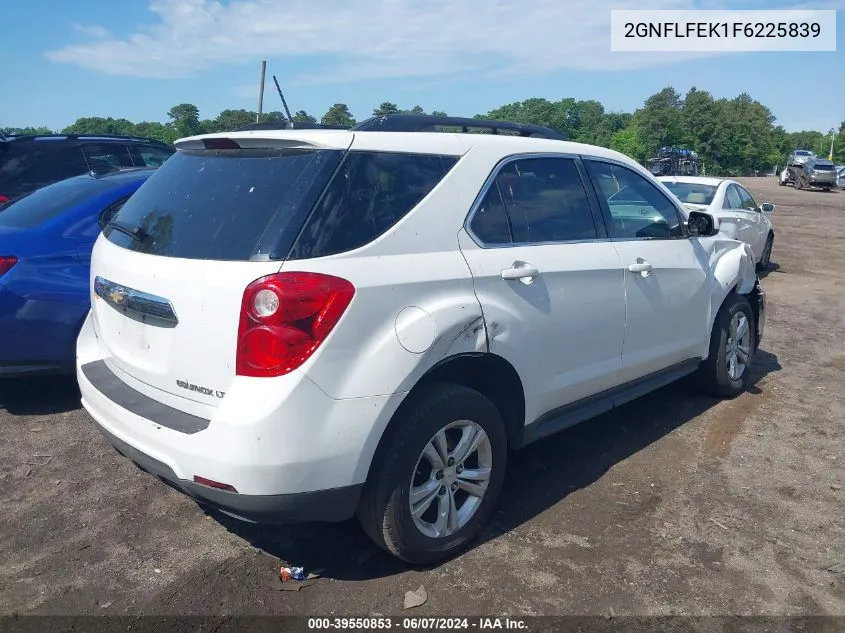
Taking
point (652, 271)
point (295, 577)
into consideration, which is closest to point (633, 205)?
point (652, 271)

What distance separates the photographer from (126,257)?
3.12 meters

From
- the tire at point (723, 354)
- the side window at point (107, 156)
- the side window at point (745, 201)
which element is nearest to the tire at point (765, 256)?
the side window at point (745, 201)

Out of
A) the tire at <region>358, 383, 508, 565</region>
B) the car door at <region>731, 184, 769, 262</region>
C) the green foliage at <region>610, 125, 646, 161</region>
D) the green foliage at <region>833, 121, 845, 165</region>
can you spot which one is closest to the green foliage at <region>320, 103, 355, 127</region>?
the tire at <region>358, 383, 508, 565</region>

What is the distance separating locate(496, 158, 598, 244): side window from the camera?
345 centimetres

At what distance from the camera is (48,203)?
16.3 feet

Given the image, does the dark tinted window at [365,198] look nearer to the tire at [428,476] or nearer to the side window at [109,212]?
the tire at [428,476]

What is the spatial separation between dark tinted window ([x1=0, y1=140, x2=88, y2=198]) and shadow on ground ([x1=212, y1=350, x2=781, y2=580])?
19.2ft

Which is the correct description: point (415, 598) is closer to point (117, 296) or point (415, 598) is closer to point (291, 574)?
point (291, 574)

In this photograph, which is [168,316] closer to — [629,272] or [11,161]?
[629,272]

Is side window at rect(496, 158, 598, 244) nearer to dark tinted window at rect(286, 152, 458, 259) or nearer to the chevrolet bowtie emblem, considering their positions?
dark tinted window at rect(286, 152, 458, 259)

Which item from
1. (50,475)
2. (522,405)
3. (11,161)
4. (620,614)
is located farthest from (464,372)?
(11,161)

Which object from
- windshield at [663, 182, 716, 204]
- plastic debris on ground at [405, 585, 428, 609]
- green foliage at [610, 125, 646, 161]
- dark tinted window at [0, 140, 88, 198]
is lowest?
plastic debris on ground at [405, 585, 428, 609]

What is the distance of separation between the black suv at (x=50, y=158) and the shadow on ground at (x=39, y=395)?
265 centimetres

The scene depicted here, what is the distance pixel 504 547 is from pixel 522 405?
0.67m
